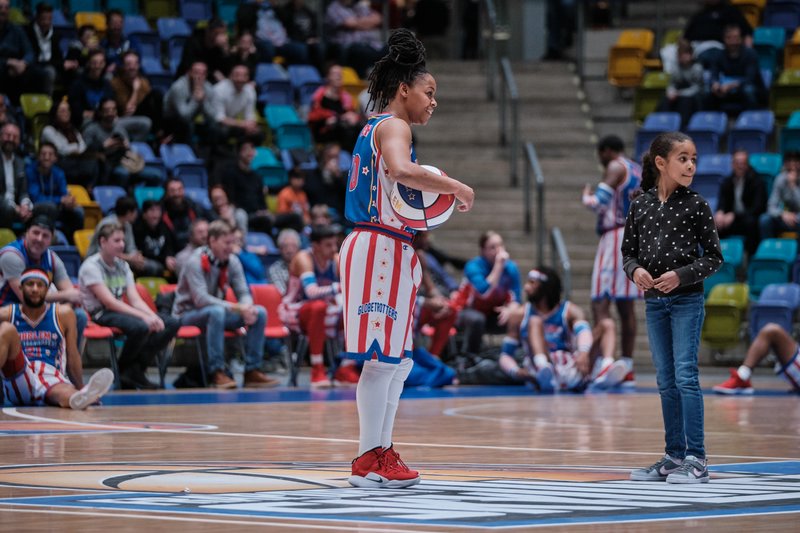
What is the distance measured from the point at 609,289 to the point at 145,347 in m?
3.92

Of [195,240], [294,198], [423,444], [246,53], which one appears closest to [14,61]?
[246,53]

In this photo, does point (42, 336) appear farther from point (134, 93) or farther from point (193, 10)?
point (193, 10)

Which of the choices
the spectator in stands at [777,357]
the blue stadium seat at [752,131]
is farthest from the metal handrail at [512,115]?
the spectator in stands at [777,357]

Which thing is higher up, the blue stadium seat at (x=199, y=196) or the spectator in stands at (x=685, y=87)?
the spectator in stands at (x=685, y=87)

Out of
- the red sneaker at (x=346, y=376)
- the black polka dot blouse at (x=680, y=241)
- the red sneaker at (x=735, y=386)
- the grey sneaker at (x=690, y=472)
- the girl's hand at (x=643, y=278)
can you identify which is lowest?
the red sneaker at (x=346, y=376)

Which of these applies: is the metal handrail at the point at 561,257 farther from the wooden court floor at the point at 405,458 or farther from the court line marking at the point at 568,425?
the court line marking at the point at 568,425

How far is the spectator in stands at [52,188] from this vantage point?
1312cm

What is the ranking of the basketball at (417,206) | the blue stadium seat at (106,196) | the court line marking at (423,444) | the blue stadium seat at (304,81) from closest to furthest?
the basketball at (417,206) → the court line marking at (423,444) → the blue stadium seat at (106,196) → the blue stadium seat at (304,81)

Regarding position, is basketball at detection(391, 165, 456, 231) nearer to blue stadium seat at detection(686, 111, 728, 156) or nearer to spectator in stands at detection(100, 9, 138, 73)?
spectator in stands at detection(100, 9, 138, 73)

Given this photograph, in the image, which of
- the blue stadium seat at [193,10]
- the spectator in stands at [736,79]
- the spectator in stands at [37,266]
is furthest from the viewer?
the blue stadium seat at [193,10]

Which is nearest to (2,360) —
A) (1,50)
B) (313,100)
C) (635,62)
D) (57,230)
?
(57,230)

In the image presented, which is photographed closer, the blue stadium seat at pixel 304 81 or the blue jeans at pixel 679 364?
the blue jeans at pixel 679 364

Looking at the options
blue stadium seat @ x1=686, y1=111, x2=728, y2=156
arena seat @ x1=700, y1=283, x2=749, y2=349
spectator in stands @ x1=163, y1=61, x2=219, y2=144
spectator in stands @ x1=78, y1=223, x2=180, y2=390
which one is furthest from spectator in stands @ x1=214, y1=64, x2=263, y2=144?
arena seat @ x1=700, y1=283, x2=749, y2=349

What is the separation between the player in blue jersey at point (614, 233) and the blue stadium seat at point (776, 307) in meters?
1.73
